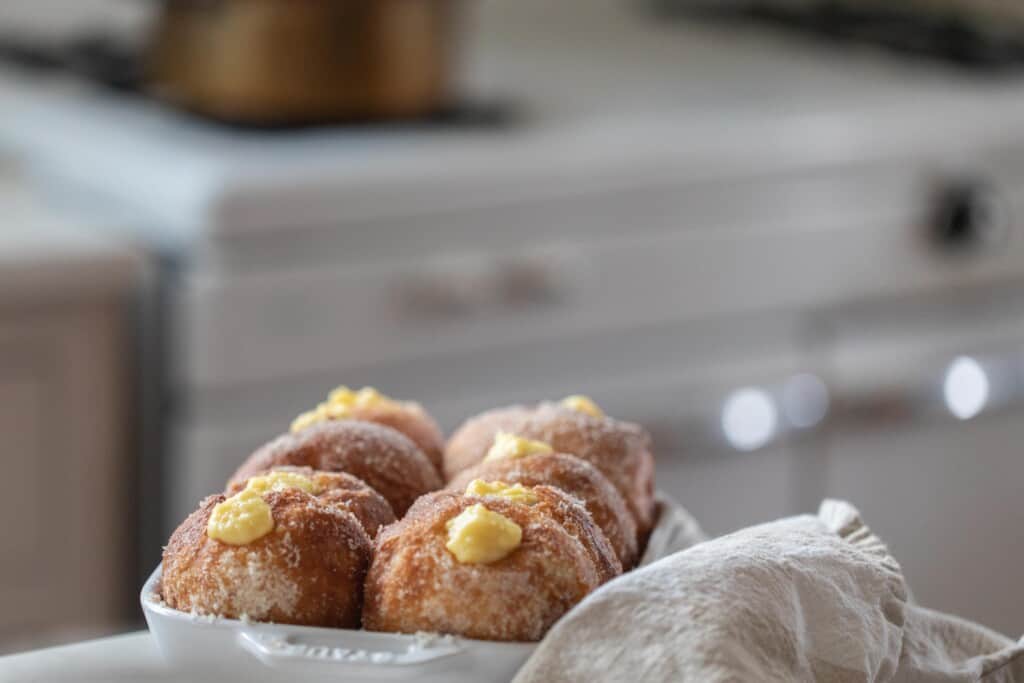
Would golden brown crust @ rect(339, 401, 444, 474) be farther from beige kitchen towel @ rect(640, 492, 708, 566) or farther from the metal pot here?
the metal pot

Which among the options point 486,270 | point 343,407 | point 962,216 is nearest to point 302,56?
point 486,270

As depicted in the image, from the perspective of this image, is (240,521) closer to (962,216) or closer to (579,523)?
(579,523)

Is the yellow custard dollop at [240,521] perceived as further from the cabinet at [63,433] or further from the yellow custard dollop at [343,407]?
the cabinet at [63,433]

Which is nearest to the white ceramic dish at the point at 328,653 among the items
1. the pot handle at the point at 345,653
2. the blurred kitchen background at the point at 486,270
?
the pot handle at the point at 345,653

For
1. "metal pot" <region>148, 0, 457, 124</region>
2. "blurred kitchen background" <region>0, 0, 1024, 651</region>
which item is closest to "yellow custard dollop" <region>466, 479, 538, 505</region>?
"blurred kitchen background" <region>0, 0, 1024, 651</region>

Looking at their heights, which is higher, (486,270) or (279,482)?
(279,482)

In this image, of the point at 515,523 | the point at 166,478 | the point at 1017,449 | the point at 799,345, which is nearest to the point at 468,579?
the point at 515,523

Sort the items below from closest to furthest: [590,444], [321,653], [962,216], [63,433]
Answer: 1. [321,653]
2. [590,444]
3. [63,433]
4. [962,216]
